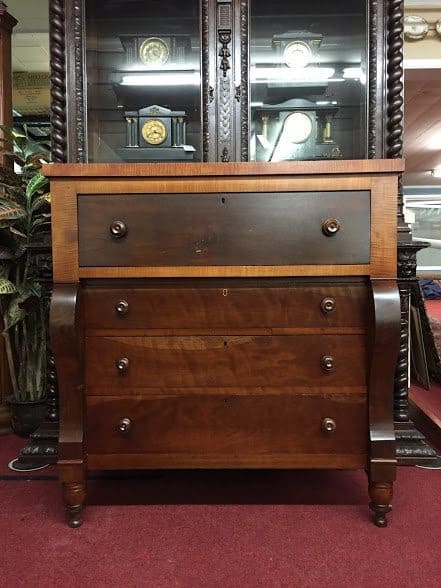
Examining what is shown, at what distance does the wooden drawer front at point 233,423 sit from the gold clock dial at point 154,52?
1.25 m

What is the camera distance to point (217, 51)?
1637mm

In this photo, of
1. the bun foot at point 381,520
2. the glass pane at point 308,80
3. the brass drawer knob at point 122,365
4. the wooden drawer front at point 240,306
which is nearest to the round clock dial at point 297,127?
the glass pane at point 308,80

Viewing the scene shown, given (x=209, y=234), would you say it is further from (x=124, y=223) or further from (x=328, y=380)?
(x=328, y=380)

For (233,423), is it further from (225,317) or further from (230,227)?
(230,227)

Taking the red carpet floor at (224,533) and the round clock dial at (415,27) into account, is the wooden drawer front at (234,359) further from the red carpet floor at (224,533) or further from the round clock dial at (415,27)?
the round clock dial at (415,27)

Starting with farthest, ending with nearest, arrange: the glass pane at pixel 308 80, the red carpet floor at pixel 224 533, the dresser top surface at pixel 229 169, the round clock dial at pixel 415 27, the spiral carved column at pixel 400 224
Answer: the round clock dial at pixel 415 27 < the glass pane at pixel 308 80 < the spiral carved column at pixel 400 224 < the dresser top surface at pixel 229 169 < the red carpet floor at pixel 224 533

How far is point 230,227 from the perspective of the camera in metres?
1.27

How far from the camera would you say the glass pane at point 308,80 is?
170 centimetres

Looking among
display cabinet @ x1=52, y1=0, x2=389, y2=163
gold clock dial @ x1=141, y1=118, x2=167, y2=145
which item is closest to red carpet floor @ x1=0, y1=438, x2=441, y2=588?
display cabinet @ x1=52, y1=0, x2=389, y2=163

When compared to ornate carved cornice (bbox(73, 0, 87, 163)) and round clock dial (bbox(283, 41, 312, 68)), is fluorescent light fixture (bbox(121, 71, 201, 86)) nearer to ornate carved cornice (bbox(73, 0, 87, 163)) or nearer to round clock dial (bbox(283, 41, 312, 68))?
ornate carved cornice (bbox(73, 0, 87, 163))

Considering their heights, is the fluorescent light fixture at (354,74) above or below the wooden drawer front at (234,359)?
above

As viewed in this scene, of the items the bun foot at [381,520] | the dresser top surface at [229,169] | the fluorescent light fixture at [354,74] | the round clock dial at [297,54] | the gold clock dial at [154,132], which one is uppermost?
the round clock dial at [297,54]

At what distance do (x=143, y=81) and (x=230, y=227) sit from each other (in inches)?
35.1

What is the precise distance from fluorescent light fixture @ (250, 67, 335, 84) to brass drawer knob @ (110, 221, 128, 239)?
827 mm
